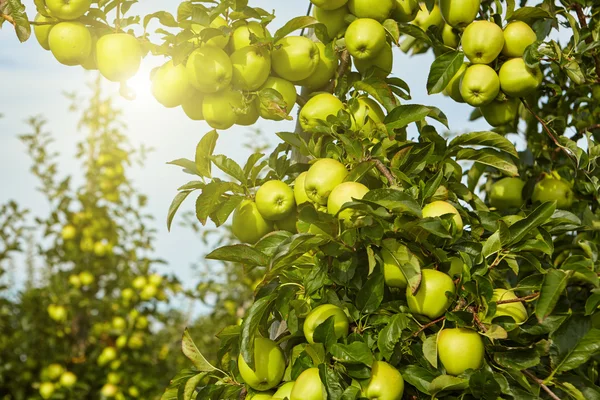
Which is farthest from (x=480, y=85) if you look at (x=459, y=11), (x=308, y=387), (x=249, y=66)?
(x=308, y=387)

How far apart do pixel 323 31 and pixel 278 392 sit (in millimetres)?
798

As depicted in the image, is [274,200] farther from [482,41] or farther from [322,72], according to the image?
[482,41]

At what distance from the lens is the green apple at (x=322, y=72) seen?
55.6 inches

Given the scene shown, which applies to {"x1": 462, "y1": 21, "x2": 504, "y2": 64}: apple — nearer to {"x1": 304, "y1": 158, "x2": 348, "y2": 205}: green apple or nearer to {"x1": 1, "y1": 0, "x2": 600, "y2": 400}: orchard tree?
{"x1": 1, "y1": 0, "x2": 600, "y2": 400}: orchard tree

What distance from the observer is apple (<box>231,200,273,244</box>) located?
1332mm

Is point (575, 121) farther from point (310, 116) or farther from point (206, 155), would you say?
point (206, 155)

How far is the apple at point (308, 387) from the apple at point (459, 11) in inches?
36.7

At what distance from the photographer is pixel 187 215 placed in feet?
13.8

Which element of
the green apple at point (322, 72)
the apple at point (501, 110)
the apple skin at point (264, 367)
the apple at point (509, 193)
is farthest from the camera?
the apple at point (509, 193)

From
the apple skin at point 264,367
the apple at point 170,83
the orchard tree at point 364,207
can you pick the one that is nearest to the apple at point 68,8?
the orchard tree at point 364,207

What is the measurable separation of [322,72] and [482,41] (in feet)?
1.26

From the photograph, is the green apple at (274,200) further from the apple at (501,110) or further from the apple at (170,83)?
the apple at (501,110)

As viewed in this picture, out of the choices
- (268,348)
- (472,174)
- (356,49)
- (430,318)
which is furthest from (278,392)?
(472,174)

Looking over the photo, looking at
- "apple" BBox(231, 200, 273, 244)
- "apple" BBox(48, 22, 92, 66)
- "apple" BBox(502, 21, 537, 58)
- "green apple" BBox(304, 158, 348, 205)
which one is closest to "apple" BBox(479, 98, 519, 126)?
"apple" BBox(502, 21, 537, 58)
